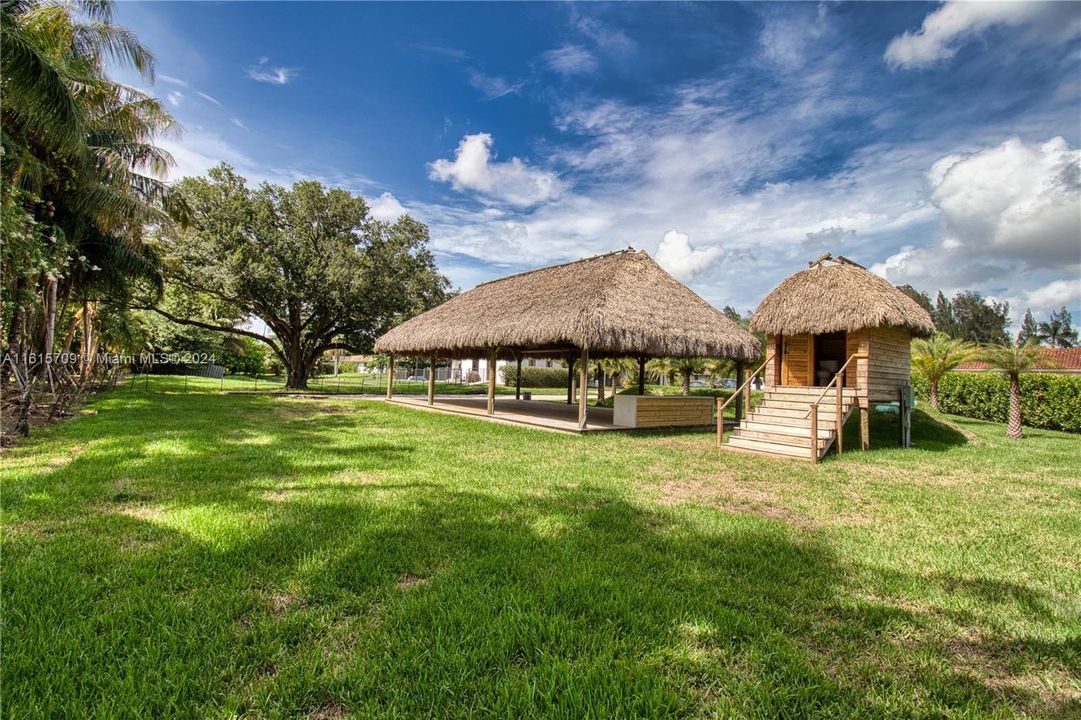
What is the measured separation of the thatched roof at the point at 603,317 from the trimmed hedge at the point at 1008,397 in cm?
918

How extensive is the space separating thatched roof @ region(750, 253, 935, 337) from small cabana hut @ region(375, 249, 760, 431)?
5.39 feet

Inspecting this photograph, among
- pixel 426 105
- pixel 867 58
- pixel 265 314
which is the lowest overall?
pixel 265 314

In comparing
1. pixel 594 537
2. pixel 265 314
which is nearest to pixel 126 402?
pixel 265 314

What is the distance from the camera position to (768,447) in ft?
27.9

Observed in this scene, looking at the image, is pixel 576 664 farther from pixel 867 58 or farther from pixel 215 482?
pixel 867 58

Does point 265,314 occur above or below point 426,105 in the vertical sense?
below

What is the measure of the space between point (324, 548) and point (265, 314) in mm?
20608

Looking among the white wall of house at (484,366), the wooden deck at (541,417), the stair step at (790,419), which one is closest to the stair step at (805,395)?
the stair step at (790,419)

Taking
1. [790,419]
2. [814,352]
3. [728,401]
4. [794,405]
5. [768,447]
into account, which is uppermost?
[814,352]

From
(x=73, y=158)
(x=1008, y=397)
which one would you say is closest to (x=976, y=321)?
(x=1008, y=397)

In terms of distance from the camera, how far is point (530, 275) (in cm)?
1583

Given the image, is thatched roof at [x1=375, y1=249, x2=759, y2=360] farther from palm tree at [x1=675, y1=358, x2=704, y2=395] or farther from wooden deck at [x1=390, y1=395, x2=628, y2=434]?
palm tree at [x1=675, y1=358, x2=704, y2=395]

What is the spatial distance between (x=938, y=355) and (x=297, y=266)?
23.6 m

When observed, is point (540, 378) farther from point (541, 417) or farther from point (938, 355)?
point (938, 355)
